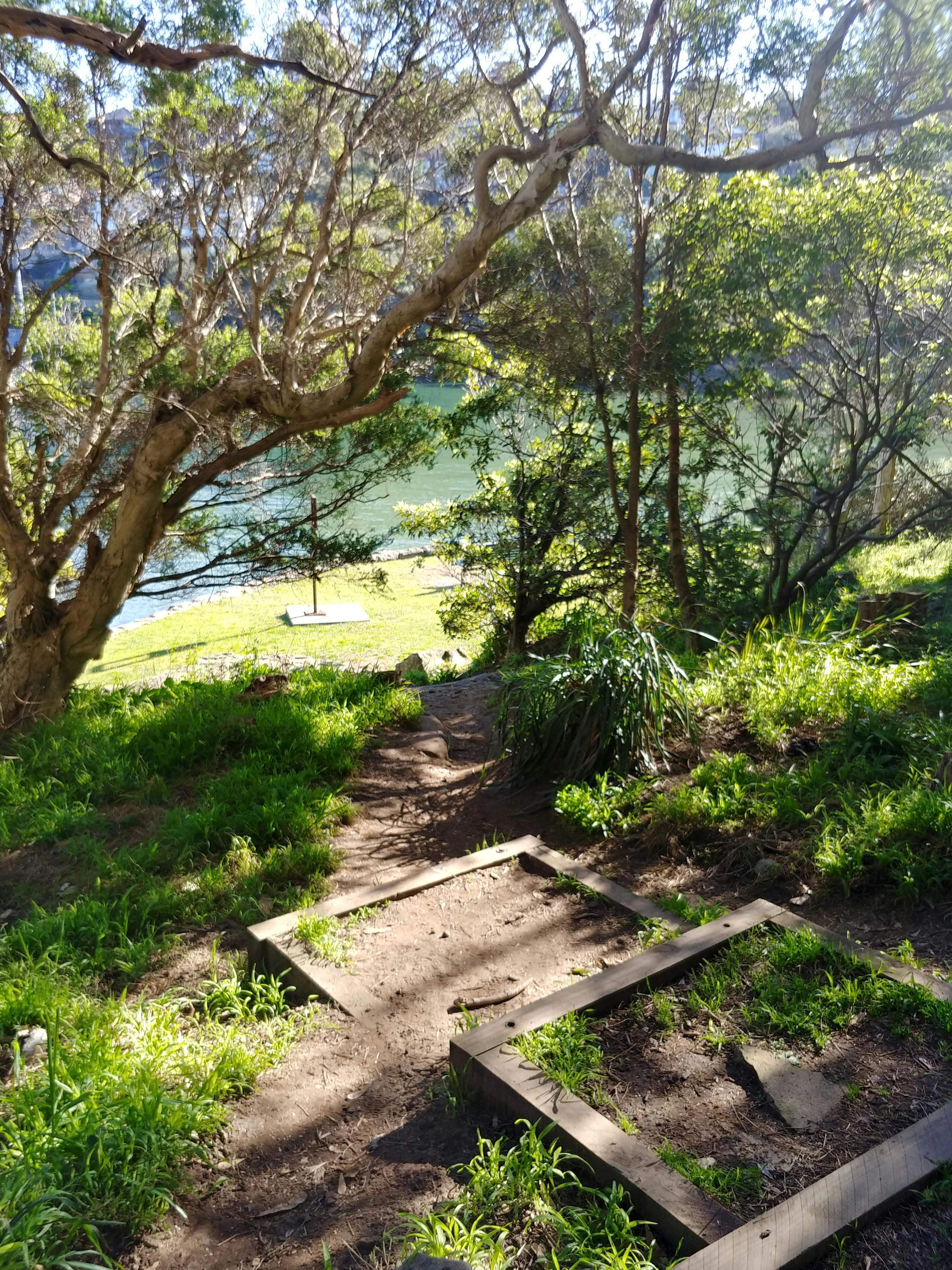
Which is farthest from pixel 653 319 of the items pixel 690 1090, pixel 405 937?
pixel 690 1090

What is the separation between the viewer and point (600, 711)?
14.8ft

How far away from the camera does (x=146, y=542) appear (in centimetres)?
726

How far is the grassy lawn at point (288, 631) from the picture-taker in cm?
1514

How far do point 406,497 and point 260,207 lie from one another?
2466 cm

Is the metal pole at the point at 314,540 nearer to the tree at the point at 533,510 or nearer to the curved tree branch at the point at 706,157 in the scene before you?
the tree at the point at 533,510

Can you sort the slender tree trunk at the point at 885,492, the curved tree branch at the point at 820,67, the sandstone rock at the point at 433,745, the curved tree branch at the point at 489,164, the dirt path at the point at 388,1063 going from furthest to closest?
the slender tree trunk at the point at 885,492, the curved tree branch at the point at 820,67, the curved tree branch at the point at 489,164, the sandstone rock at the point at 433,745, the dirt path at the point at 388,1063

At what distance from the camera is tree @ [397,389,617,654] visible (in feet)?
29.6

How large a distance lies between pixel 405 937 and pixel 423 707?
8.22ft

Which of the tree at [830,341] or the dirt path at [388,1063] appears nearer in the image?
the dirt path at [388,1063]

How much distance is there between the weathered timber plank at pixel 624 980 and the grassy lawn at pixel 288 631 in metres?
8.26

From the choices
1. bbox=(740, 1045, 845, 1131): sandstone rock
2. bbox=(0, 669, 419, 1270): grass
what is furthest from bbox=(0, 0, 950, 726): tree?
bbox=(740, 1045, 845, 1131): sandstone rock

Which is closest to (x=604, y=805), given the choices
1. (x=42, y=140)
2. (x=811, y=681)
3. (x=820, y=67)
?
(x=811, y=681)

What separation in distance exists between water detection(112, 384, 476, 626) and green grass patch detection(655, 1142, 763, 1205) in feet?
21.6

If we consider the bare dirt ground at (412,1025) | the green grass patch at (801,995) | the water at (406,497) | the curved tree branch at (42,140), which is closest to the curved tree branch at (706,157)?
the curved tree branch at (42,140)
